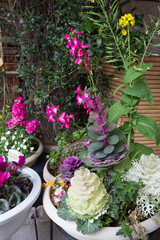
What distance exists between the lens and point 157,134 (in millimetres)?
785

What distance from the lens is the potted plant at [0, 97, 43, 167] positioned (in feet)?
4.81

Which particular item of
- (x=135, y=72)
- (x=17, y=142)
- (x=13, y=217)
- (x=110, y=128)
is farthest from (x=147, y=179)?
(x=17, y=142)

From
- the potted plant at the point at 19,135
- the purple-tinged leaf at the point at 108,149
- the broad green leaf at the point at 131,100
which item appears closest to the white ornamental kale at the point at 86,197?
the purple-tinged leaf at the point at 108,149

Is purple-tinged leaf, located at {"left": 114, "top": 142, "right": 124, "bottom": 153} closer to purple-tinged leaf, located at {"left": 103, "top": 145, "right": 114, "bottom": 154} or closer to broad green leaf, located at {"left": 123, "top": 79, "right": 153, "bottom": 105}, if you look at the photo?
purple-tinged leaf, located at {"left": 103, "top": 145, "right": 114, "bottom": 154}

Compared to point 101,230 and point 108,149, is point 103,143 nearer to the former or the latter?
point 108,149

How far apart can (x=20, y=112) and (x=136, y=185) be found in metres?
1.13

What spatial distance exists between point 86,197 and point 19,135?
1039mm

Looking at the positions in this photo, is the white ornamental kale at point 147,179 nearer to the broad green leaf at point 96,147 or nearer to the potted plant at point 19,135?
the broad green leaf at point 96,147

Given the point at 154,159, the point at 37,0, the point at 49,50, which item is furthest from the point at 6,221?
the point at 37,0

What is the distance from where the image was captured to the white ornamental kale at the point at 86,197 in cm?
66

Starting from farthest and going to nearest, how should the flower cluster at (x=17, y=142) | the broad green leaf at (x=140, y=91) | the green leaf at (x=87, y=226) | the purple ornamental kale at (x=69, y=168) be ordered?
the flower cluster at (x=17, y=142) < the purple ornamental kale at (x=69, y=168) < the broad green leaf at (x=140, y=91) < the green leaf at (x=87, y=226)

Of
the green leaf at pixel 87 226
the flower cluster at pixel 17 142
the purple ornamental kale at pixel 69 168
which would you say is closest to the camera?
the green leaf at pixel 87 226

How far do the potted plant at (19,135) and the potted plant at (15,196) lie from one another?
0.53 m

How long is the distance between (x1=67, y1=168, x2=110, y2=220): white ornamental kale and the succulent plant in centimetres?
8
